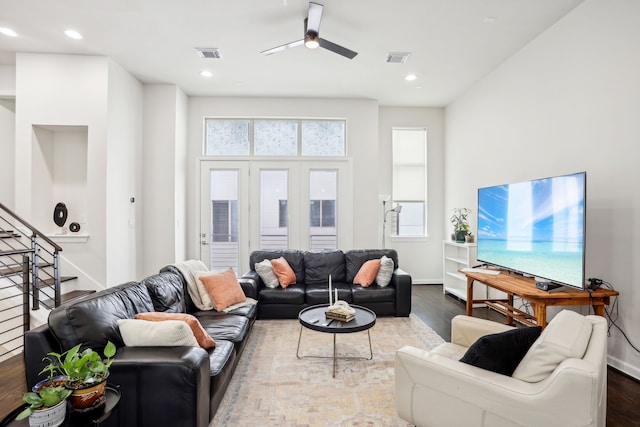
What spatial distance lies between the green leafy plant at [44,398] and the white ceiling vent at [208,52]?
153 inches

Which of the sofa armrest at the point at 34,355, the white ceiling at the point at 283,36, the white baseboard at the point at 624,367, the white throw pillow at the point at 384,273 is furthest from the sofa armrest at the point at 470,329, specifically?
the white ceiling at the point at 283,36

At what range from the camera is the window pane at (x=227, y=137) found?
19.5 ft

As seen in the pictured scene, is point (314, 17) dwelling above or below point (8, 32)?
below

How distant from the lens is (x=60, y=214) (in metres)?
4.48

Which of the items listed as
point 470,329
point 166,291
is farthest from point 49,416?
point 470,329

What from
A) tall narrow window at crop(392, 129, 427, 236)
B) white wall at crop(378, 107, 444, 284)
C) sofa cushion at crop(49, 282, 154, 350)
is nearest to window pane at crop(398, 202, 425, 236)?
tall narrow window at crop(392, 129, 427, 236)

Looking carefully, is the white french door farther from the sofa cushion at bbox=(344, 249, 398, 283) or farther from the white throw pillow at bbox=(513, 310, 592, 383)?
the white throw pillow at bbox=(513, 310, 592, 383)

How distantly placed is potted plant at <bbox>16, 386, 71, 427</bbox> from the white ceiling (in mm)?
3295

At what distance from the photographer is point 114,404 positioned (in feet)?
4.96

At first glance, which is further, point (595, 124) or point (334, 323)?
point (595, 124)

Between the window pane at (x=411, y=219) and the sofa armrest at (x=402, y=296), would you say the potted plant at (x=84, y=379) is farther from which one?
the window pane at (x=411, y=219)

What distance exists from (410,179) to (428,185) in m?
0.36

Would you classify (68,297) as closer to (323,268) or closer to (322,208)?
(323,268)

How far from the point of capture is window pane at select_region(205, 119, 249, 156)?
19.5 feet
